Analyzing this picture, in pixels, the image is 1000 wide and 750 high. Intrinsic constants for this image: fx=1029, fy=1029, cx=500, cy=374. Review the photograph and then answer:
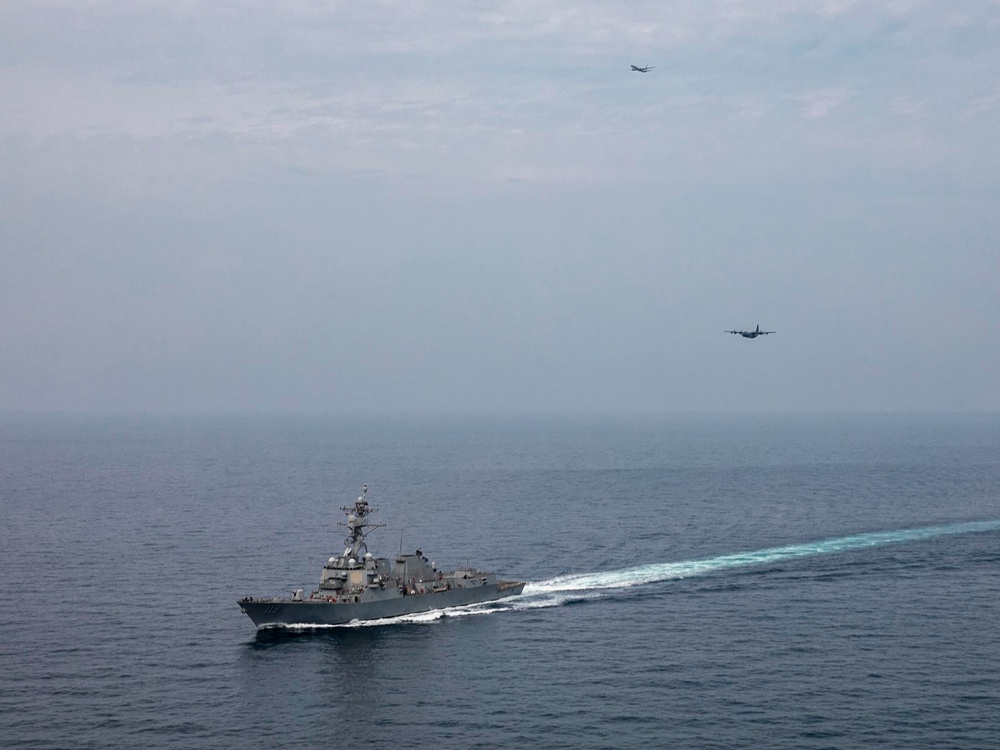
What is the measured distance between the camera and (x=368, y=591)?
96125 millimetres

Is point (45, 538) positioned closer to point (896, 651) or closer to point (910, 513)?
point (896, 651)

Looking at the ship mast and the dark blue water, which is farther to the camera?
the ship mast

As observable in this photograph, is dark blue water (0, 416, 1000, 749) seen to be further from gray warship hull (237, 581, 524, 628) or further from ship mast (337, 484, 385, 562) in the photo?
ship mast (337, 484, 385, 562)

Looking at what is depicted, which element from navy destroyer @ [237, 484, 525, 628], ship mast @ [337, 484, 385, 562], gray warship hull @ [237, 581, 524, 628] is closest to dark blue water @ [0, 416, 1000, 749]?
gray warship hull @ [237, 581, 524, 628]

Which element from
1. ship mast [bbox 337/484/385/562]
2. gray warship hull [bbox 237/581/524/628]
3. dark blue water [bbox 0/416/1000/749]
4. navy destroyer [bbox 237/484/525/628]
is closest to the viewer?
dark blue water [bbox 0/416/1000/749]

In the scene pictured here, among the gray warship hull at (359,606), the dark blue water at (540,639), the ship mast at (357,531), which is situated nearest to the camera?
the dark blue water at (540,639)

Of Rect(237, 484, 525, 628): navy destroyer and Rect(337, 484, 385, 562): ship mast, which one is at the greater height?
Rect(337, 484, 385, 562): ship mast

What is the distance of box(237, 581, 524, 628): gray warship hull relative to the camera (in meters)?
89.7

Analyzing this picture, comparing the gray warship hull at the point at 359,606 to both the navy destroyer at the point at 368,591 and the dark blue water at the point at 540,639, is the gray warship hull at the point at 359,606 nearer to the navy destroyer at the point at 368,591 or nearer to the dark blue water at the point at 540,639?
the navy destroyer at the point at 368,591

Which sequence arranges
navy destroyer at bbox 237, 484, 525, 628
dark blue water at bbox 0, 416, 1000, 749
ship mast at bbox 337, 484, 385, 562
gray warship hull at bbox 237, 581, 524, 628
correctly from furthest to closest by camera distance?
ship mast at bbox 337, 484, 385, 562
navy destroyer at bbox 237, 484, 525, 628
gray warship hull at bbox 237, 581, 524, 628
dark blue water at bbox 0, 416, 1000, 749

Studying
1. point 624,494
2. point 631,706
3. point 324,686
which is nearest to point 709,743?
point 631,706

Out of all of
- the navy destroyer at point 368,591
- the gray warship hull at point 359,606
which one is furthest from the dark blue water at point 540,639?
the navy destroyer at point 368,591

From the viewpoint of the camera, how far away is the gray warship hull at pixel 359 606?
294ft

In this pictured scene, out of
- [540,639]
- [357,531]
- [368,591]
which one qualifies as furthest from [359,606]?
[540,639]
